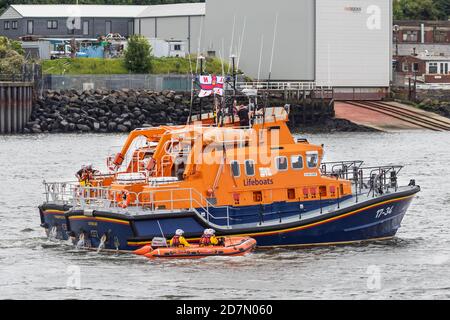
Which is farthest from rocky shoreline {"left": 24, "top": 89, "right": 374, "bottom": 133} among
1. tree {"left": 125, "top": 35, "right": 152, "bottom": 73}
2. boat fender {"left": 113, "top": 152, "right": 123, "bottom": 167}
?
boat fender {"left": 113, "top": 152, "right": 123, "bottom": 167}

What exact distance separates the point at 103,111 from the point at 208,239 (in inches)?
2137

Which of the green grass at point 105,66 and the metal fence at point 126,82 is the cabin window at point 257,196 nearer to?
the metal fence at point 126,82

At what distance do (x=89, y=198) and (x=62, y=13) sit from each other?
80.8m

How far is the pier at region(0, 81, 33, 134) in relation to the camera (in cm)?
8219

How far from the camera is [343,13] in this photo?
9312 cm

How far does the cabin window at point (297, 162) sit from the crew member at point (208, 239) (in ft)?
10.6

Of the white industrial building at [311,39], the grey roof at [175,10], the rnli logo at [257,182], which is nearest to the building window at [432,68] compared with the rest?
the white industrial building at [311,39]

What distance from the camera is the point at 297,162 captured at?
1340 inches

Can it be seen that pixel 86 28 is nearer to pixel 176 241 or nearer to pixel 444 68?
pixel 444 68

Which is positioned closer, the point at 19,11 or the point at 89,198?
the point at 89,198

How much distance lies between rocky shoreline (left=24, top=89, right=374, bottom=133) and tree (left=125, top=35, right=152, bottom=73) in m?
4.38

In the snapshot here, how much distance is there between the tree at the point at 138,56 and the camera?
9225cm
